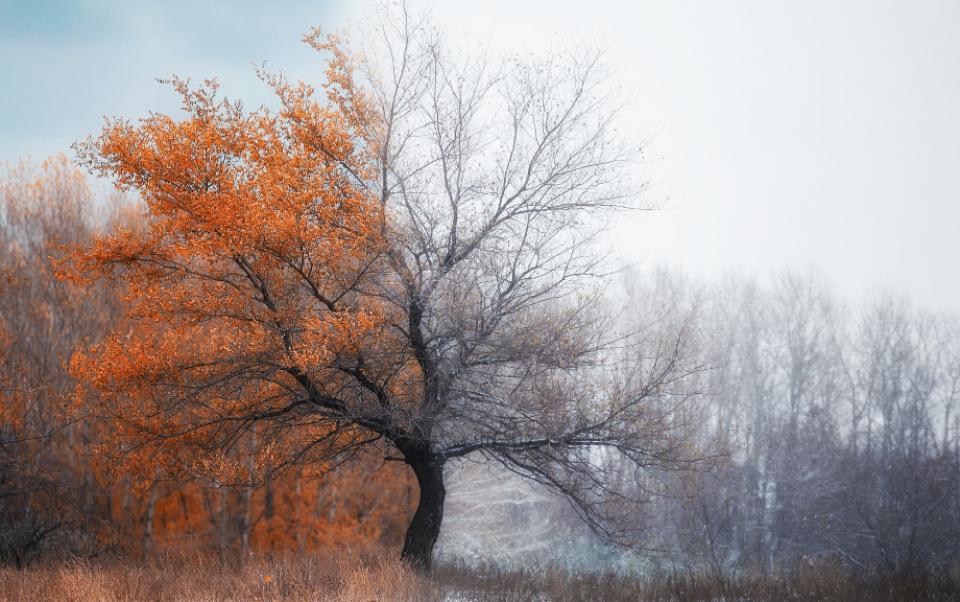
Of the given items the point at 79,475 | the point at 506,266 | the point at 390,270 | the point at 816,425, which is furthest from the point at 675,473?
the point at 79,475

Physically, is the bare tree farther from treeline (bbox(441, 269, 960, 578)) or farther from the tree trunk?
treeline (bbox(441, 269, 960, 578))

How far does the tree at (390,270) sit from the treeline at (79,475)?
7.32 m

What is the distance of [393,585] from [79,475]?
14623mm

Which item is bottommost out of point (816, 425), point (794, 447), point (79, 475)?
point (79, 475)

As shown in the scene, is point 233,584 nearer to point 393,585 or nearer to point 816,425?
point 393,585

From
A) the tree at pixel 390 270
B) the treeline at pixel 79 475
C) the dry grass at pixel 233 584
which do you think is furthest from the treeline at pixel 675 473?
the dry grass at pixel 233 584

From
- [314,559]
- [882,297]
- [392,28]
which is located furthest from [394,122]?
[882,297]

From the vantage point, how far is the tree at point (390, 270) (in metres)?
10.4

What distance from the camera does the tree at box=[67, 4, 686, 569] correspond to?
1036 cm

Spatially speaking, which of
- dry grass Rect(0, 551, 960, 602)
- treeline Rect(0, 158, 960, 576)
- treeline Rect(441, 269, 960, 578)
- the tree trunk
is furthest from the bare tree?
treeline Rect(441, 269, 960, 578)

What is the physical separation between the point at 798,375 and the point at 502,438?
20.7 metres

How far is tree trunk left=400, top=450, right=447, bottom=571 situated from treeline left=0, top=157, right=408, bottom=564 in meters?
6.08

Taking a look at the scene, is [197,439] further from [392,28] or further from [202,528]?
[202,528]

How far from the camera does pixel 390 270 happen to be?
11.2 m
